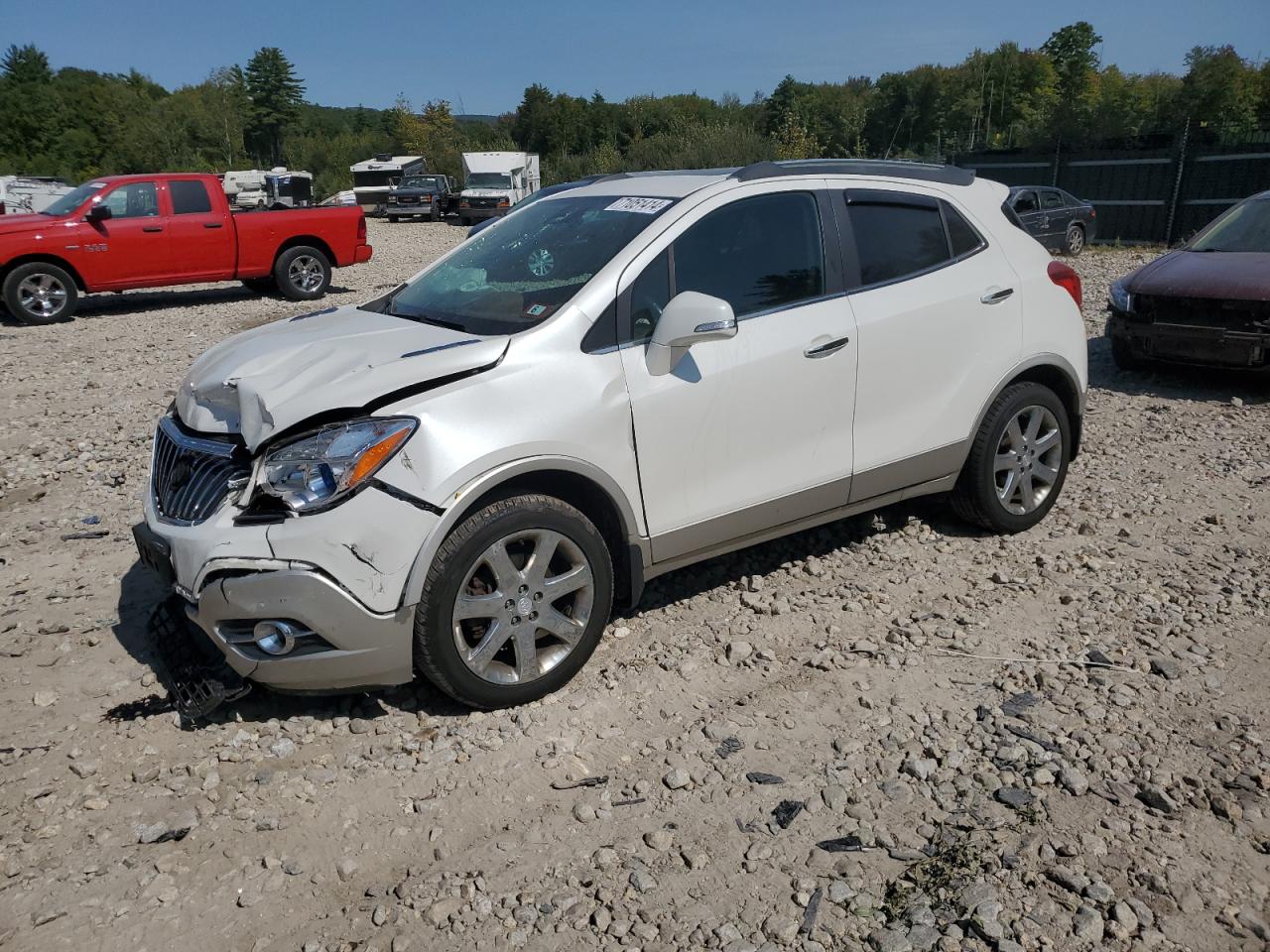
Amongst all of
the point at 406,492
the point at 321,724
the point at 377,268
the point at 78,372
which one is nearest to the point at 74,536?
the point at 321,724

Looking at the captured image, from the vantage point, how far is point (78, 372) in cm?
1009

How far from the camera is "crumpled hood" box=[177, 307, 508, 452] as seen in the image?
3383 mm

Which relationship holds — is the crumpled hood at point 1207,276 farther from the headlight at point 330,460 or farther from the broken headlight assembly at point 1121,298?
the headlight at point 330,460

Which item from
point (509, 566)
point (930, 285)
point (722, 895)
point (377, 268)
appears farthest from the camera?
point (377, 268)

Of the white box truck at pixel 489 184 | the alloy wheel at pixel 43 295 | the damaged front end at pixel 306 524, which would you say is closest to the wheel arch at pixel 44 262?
the alloy wheel at pixel 43 295

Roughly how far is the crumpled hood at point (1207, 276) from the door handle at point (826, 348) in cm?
505

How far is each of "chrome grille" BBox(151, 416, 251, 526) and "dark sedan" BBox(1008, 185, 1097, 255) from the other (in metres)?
17.7

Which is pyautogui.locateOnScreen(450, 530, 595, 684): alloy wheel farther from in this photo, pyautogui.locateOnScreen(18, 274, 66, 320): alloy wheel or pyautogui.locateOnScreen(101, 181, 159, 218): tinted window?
pyautogui.locateOnScreen(101, 181, 159, 218): tinted window

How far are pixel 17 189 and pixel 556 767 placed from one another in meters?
29.9

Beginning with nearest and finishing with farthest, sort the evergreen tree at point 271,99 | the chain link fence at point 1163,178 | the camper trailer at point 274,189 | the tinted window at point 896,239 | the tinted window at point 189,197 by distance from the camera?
the tinted window at point 896,239 → the tinted window at point 189,197 → the chain link fence at point 1163,178 → the camper trailer at point 274,189 → the evergreen tree at point 271,99

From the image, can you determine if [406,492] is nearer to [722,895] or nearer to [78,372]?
[722,895]

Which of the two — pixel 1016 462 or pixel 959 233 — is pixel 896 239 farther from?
pixel 1016 462

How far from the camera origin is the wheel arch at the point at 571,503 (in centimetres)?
330

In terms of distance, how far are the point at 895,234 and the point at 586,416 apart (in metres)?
1.95
